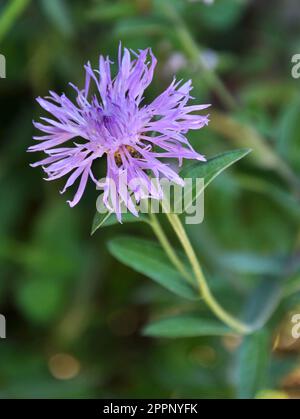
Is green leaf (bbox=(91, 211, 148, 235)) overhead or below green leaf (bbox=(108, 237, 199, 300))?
overhead

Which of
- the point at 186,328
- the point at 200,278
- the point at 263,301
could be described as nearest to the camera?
the point at 200,278

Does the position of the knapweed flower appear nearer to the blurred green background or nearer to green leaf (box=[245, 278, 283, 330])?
green leaf (box=[245, 278, 283, 330])

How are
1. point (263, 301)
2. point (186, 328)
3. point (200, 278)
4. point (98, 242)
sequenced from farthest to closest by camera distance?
point (98, 242) → point (263, 301) → point (186, 328) → point (200, 278)

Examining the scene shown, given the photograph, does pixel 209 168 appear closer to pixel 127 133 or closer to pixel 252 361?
pixel 127 133

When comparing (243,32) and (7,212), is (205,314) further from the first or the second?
(243,32)

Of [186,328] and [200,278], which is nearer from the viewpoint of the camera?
[200,278]

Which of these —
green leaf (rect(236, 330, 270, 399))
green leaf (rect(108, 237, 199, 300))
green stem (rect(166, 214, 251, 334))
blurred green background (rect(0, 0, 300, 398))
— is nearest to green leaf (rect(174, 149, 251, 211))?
green stem (rect(166, 214, 251, 334))

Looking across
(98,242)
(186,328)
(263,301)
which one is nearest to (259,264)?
(263,301)
